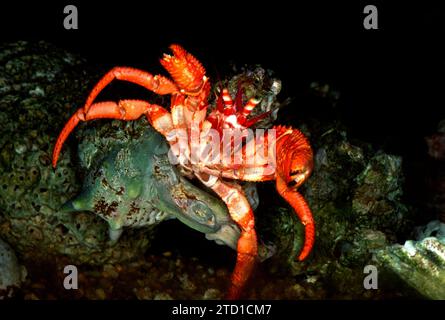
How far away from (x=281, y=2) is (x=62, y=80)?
1.75 m

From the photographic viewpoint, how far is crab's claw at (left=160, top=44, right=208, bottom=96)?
8.50 feet

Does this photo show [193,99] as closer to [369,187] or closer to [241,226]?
[241,226]

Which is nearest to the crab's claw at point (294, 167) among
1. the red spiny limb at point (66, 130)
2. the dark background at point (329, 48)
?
the dark background at point (329, 48)

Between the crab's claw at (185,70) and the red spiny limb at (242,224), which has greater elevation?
the crab's claw at (185,70)

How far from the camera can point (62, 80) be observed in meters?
3.39

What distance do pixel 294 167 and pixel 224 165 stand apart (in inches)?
18.2

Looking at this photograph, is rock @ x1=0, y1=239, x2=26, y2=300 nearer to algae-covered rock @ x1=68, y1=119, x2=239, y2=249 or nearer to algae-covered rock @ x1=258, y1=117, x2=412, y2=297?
algae-covered rock @ x1=68, y1=119, x2=239, y2=249

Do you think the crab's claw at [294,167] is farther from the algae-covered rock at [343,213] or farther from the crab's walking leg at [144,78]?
the crab's walking leg at [144,78]

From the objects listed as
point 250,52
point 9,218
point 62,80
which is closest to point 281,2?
point 250,52

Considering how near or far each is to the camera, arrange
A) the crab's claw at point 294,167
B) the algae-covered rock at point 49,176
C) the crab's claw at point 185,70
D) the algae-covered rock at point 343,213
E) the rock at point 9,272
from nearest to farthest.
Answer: the crab's claw at point 185,70
the crab's claw at point 294,167
the rock at point 9,272
the algae-covered rock at point 49,176
the algae-covered rock at point 343,213

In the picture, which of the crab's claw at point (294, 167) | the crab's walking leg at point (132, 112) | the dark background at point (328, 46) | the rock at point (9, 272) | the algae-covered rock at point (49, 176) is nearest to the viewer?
the crab's claw at point (294, 167)

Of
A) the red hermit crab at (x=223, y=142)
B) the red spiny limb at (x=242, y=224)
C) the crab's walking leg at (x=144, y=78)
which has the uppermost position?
the crab's walking leg at (x=144, y=78)

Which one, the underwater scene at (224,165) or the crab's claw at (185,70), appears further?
the underwater scene at (224,165)

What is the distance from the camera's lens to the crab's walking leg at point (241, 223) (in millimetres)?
2889
